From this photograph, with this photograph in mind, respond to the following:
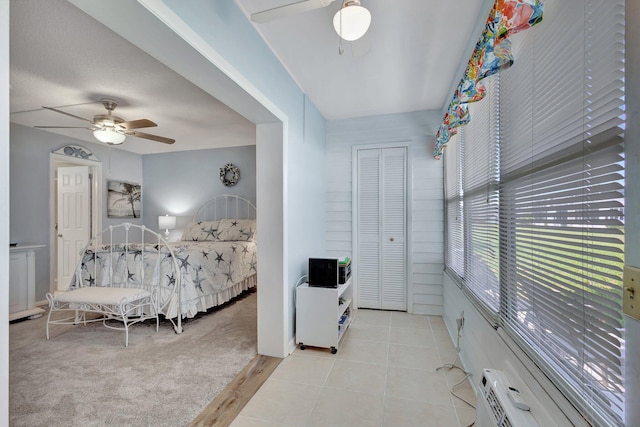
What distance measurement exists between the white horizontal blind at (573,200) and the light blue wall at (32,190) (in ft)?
18.0

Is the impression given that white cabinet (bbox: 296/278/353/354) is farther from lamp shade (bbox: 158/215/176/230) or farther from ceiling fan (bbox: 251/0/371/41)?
lamp shade (bbox: 158/215/176/230)

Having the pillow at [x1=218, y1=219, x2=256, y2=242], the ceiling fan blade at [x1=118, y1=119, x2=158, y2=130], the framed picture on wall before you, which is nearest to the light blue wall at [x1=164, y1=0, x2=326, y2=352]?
the pillow at [x1=218, y1=219, x2=256, y2=242]

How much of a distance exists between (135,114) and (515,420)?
4.49m

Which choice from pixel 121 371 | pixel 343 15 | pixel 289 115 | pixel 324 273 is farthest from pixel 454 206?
pixel 121 371

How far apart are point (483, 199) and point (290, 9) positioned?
1.58 m

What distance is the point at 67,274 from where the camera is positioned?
173 inches

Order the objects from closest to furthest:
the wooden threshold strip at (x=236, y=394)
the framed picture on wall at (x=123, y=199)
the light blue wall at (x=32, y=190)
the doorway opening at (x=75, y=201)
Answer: the wooden threshold strip at (x=236, y=394)
the light blue wall at (x=32, y=190)
the doorway opening at (x=75, y=201)
the framed picture on wall at (x=123, y=199)

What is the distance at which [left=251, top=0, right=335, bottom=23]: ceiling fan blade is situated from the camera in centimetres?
129

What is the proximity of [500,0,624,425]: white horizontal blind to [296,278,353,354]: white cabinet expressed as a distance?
1453mm

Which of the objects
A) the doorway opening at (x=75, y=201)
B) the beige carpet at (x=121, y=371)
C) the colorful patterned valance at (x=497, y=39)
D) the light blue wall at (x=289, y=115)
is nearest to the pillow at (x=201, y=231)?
the doorway opening at (x=75, y=201)

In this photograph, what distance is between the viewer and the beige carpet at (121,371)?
1701mm

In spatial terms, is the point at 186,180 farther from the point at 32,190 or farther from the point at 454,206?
the point at 454,206

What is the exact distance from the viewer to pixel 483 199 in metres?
1.83

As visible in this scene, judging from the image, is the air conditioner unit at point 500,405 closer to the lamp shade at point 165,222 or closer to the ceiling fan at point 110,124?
the ceiling fan at point 110,124
